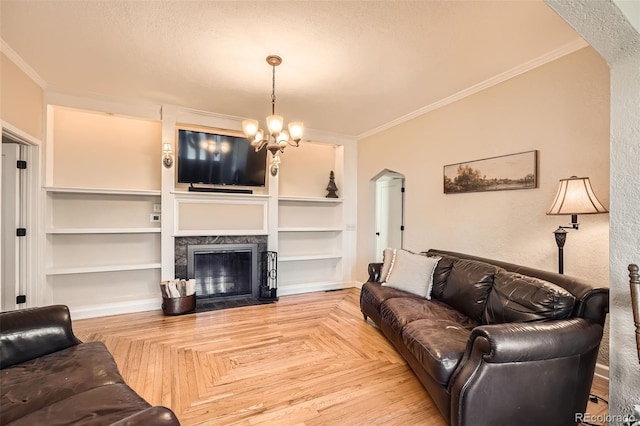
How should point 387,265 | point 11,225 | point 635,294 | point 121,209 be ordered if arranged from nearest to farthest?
point 635,294
point 11,225
point 387,265
point 121,209

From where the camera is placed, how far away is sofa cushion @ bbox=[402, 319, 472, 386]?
179 centimetres

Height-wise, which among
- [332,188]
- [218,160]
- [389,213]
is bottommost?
[389,213]

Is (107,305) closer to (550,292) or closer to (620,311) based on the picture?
(550,292)

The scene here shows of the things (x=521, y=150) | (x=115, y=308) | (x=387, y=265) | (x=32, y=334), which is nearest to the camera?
(x=32, y=334)

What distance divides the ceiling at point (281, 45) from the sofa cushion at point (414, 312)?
2293mm

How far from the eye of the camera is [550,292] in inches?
74.7

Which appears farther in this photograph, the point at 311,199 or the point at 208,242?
the point at 311,199

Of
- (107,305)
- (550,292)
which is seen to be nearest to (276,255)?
(107,305)

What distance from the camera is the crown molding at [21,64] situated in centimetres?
257

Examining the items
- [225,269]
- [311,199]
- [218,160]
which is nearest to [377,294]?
[311,199]

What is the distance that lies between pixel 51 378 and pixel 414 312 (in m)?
2.45

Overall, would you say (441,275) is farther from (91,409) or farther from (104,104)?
(104,104)

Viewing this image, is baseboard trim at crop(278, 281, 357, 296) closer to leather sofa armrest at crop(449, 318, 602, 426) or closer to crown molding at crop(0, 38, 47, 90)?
leather sofa armrest at crop(449, 318, 602, 426)

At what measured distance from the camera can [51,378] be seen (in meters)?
1.47
